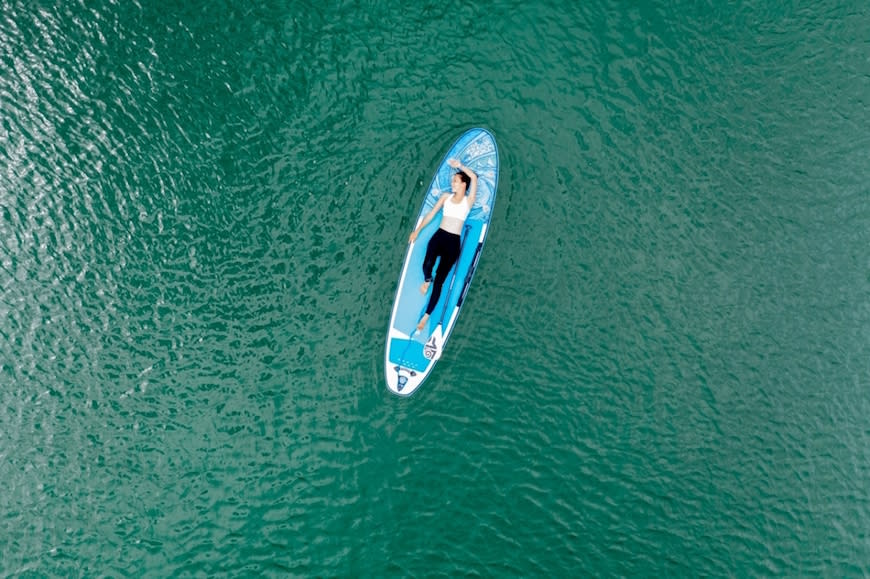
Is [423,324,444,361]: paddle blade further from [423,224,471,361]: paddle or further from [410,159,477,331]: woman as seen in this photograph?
[410,159,477,331]: woman

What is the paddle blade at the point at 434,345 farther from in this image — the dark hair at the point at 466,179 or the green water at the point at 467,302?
the dark hair at the point at 466,179

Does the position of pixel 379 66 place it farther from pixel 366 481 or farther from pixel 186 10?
pixel 366 481

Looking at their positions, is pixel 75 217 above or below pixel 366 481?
above

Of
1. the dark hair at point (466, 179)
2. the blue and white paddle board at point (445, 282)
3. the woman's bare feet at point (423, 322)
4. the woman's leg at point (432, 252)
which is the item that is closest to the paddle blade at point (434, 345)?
the blue and white paddle board at point (445, 282)

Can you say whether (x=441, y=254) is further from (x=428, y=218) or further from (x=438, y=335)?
(x=438, y=335)

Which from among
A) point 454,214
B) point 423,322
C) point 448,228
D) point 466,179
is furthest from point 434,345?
point 466,179

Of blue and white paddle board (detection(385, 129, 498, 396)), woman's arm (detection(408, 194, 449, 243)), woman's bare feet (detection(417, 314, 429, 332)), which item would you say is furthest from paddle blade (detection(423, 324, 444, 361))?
woman's arm (detection(408, 194, 449, 243))

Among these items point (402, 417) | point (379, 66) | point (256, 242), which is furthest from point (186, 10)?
point (402, 417)
